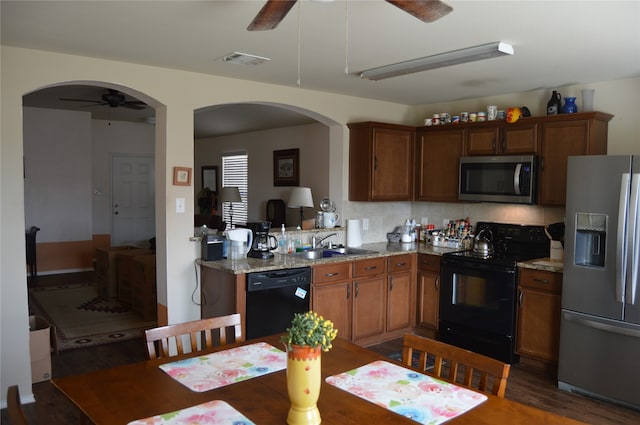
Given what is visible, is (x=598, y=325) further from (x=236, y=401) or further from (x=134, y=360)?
(x=134, y=360)

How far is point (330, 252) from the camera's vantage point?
4820 mm

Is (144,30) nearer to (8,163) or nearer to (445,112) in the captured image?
(8,163)

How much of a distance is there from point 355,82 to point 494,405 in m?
3.24

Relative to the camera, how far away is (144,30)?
9.68 feet

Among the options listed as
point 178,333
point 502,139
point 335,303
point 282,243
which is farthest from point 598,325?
point 178,333

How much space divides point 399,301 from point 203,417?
3500mm

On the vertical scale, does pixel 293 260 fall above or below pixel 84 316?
above

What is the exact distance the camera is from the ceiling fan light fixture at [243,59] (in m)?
3.46

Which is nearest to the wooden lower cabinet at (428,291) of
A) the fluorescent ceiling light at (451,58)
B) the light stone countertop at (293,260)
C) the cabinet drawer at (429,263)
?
the cabinet drawer at (429,263)

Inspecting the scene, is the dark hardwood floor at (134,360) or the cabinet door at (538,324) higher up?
the cabinet door at (538,324)

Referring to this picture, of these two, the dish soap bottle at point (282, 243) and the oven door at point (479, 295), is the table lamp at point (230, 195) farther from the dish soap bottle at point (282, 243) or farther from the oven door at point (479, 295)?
the oven door at point (479, 295)

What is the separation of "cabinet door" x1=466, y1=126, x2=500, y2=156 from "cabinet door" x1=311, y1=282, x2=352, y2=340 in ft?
5.85

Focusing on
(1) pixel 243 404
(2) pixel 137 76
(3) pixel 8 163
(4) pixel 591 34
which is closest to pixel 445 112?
(4) pixel 591 34

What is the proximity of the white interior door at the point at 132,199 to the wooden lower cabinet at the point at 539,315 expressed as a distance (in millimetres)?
6594
